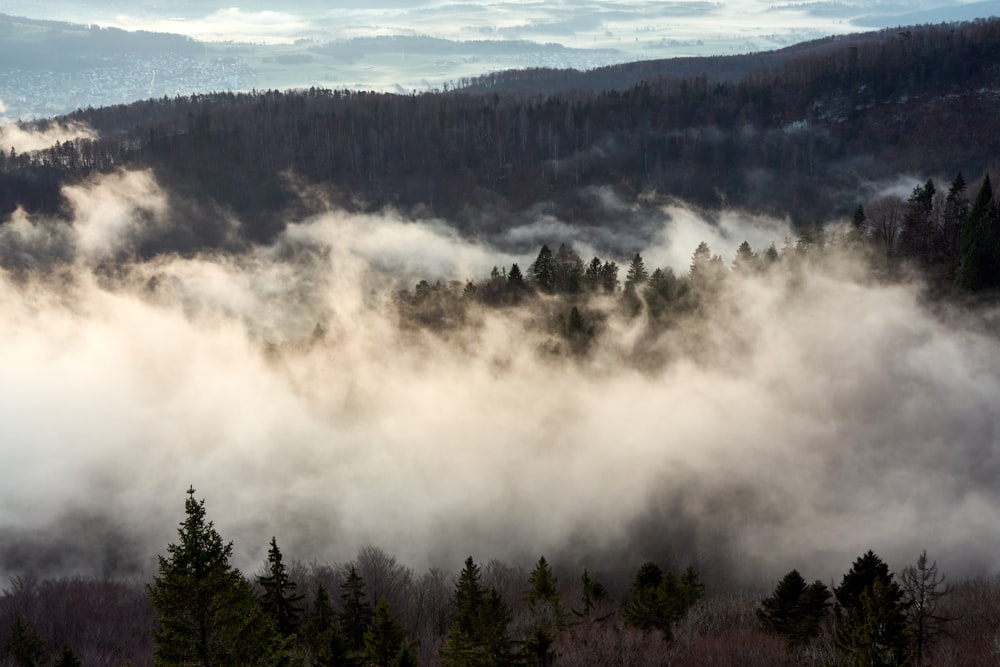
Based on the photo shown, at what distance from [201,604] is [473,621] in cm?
3080

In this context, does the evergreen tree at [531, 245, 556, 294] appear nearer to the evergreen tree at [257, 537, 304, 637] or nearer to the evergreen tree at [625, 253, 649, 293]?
the evergreen tree at [625, 253, 649, 293]

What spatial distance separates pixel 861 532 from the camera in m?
95.2

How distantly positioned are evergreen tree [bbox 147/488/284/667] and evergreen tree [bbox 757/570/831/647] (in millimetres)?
38610

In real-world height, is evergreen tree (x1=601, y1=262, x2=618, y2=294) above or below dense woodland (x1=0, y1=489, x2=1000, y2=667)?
above

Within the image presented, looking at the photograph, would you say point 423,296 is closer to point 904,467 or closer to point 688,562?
point 688,562

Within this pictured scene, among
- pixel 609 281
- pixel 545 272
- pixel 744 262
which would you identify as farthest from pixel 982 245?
pixel 545 272

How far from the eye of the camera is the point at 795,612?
5062cm

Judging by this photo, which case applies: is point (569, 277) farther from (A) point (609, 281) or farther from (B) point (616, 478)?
(B) point (616, 478)

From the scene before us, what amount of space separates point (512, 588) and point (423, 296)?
84.3 m

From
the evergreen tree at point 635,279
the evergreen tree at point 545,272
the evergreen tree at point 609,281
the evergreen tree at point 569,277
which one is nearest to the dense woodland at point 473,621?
the evergreen tree at point 545,272

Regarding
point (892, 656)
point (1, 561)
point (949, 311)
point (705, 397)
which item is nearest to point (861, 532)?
point (949, 311)

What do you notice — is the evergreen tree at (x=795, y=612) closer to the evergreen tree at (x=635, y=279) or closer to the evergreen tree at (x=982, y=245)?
the evergreen tree at (x=982, y=245)

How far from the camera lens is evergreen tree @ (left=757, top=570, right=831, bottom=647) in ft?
162

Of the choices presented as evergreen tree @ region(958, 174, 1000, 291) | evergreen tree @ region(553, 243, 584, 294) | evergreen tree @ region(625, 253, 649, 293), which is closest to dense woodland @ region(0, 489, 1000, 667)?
evergreen tree @ region(958, 174, 1000, 291)
